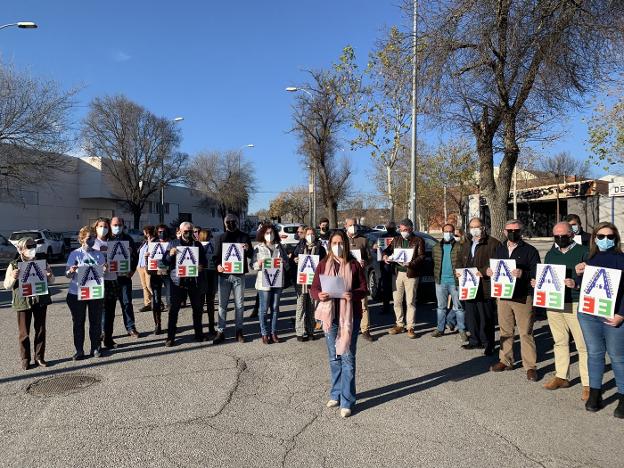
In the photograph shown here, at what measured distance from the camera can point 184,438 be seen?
14.2 feet

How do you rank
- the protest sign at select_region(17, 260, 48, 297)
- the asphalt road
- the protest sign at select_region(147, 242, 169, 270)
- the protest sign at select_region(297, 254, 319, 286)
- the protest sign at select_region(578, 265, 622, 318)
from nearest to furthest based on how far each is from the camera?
the asphalt road → the protest sign at select_region(578, 265, 622, 318) → the protest sign at select_region(17, 260, 48, 297) → the protest sign at select_region(297, 254, 319, 286) → the protest sign at select_region(147, 242, 169, 270)

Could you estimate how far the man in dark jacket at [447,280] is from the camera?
810 cm

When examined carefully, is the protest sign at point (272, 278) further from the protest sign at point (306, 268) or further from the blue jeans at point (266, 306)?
the protest sign at point (306, 268)

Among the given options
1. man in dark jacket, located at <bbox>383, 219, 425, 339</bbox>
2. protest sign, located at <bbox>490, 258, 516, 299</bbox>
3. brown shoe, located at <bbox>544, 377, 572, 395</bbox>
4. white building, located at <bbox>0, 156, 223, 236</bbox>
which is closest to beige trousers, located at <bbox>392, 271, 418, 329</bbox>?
man in dark jacket, located at <bbox>383, 219, 425, 339</bbox>

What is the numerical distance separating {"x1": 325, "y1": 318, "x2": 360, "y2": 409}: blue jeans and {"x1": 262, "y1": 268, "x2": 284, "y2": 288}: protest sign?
116 inches

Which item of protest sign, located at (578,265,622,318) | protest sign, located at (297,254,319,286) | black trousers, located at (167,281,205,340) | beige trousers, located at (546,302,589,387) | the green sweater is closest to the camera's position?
protest sign, located at (578,265,622,318)

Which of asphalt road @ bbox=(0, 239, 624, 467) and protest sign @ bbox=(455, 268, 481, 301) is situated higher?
protest sign @ bbox=(455, 268, 481, 301)

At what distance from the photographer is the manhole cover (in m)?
5.61

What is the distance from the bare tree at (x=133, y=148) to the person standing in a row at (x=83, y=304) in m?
36.1

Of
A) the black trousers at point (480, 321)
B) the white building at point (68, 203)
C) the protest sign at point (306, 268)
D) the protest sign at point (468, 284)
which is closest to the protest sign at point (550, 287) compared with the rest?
the protest sign at point (468, 284)

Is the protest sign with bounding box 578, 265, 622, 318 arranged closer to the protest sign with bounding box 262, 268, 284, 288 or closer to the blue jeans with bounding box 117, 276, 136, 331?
the protest sign with bounding box 262, 268, 284, 288

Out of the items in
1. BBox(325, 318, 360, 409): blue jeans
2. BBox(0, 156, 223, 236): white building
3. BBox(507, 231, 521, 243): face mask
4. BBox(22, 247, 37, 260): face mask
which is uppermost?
BBox(0, 156, 223, 236): white building

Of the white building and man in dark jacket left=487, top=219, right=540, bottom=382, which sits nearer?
man in dark jacket left=487, top=219, right=540, bottom=382

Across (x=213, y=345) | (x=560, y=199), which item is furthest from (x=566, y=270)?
(x=560, y=199)
